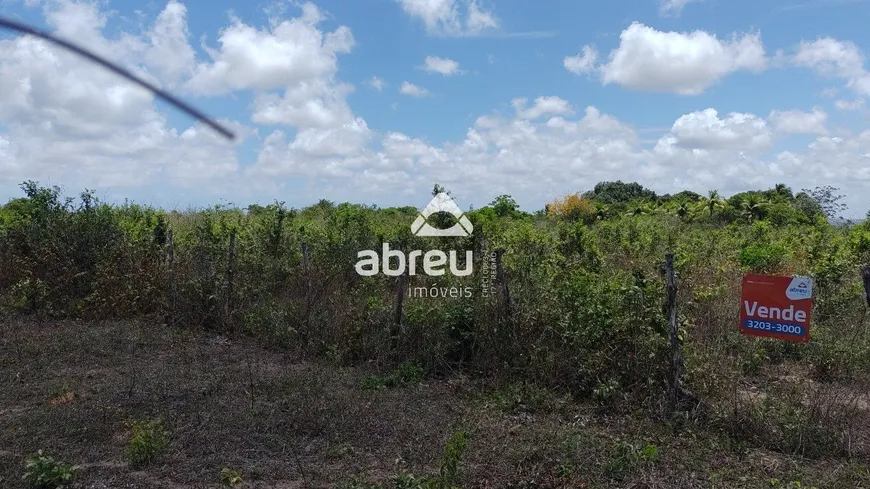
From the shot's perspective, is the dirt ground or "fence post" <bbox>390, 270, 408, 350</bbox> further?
"fence post" <bbox>390, 270, 408, 350</bbox>

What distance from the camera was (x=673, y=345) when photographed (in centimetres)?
459

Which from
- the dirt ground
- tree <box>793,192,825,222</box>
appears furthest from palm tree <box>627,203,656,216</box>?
the dirt ground

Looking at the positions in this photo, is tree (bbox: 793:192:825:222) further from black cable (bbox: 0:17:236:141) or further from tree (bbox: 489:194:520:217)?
black cable (bbox: 0:17:236:141)

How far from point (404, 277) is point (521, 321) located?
A: 129cm

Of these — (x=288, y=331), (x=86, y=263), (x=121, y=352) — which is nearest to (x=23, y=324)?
(x=86, y=263)

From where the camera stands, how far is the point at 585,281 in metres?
5.51

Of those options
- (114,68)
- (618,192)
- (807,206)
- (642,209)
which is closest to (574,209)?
(642,209)

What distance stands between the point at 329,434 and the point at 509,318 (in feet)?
6.70

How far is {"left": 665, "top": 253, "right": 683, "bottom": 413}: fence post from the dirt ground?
28cm

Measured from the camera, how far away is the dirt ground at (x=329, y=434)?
11.9 feet

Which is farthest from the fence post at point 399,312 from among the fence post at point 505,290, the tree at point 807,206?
the tree at point 807,206

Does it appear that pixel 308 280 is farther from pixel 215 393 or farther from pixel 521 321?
pixel 521 321

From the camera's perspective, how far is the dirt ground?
3.62m

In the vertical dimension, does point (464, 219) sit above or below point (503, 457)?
above
